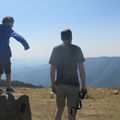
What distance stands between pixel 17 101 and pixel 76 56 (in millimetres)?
2095

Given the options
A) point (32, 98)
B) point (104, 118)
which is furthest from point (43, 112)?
point (32, 98)

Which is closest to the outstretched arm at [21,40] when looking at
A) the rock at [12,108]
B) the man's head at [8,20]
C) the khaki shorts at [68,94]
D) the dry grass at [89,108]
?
the man's head at [8,20]

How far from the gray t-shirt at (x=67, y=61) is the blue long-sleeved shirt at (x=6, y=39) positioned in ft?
5.91

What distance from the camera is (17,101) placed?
1198cm

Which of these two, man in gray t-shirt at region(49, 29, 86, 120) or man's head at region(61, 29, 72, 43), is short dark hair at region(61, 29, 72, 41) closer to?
man's head at region(61, 29, 72, 43)

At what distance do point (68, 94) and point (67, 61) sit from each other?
0.88m

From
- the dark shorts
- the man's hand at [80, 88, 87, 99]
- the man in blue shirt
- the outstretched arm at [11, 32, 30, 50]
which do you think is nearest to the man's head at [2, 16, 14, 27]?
the man in blue shirt

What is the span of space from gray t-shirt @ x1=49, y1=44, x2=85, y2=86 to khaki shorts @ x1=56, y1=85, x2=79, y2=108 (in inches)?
5.2

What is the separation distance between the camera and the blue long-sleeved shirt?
510 inches

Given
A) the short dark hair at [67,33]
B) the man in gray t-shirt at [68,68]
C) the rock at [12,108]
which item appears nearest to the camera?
the short dark hair at [67,33]

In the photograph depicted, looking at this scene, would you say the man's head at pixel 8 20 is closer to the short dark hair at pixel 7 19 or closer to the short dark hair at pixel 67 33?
the short dark hair at pixel 7 19

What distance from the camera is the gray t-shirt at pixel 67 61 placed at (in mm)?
11375

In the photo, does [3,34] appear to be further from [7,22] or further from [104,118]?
[104,118]

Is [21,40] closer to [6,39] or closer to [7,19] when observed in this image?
[6,39]
